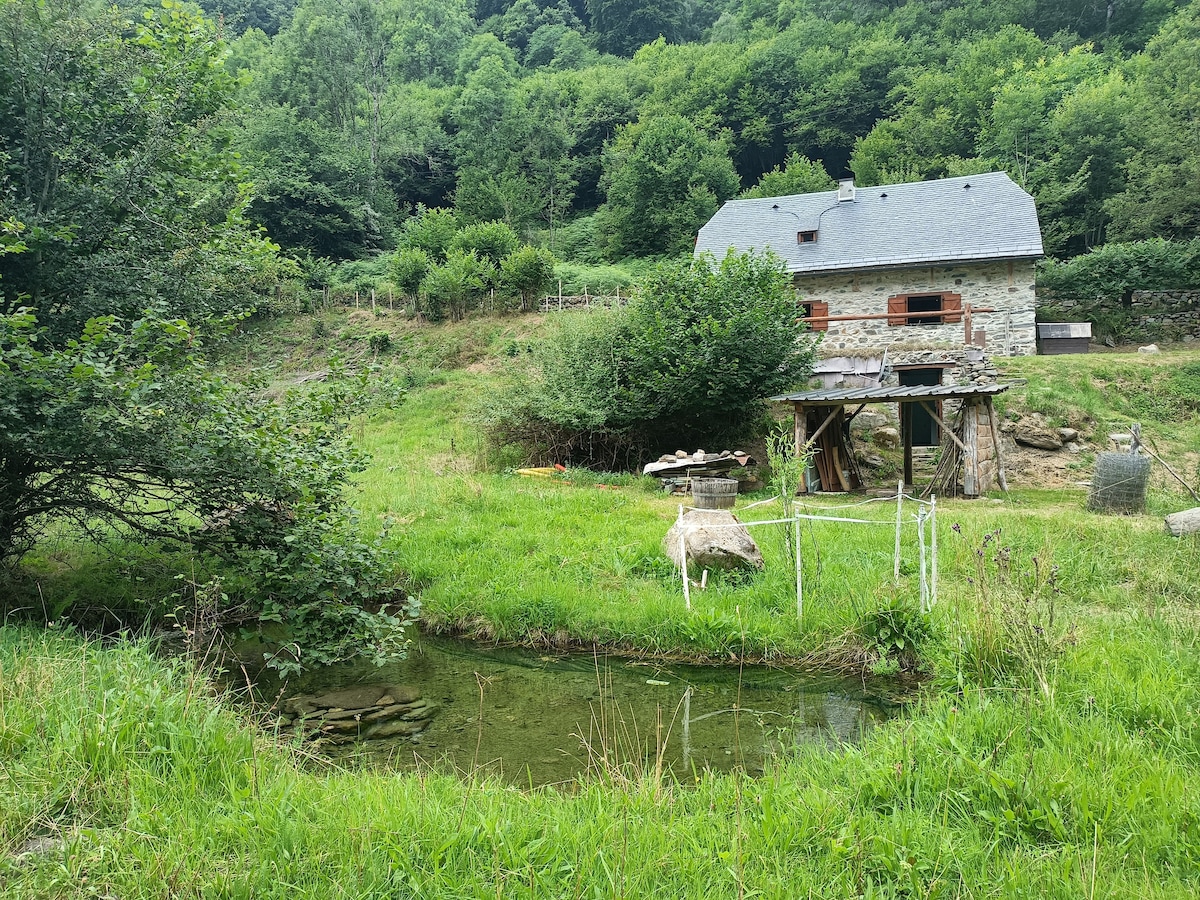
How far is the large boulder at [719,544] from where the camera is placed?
8.12 m

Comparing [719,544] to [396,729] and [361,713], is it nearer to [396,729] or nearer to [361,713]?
[396,729]

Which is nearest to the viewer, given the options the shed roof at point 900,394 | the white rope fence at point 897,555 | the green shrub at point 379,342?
the white rope fence at point 897,555

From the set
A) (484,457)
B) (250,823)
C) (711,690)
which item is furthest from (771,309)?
(250,823)

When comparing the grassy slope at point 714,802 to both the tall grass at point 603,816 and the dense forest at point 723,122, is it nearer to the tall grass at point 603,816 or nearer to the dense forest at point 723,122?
the tall grass at point 603,816

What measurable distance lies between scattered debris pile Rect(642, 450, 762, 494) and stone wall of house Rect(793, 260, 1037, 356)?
23.3 feet

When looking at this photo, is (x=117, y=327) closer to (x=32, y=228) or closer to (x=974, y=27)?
(x=32, y=228)

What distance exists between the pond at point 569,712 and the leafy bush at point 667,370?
958 centimetres

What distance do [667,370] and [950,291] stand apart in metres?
11.2

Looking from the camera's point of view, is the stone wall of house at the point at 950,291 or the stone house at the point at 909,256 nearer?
the stone wall of house at the point at 950,291

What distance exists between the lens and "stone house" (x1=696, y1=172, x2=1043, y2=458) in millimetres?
19625

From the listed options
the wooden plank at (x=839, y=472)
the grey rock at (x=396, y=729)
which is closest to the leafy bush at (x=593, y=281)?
the wooden plank at (x=839, y=472)

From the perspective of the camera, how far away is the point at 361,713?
19.5 ft

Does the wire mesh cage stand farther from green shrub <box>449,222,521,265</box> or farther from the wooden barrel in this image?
green shrub <box>449,222,521,265</box>

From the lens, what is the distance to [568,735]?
5.42m
